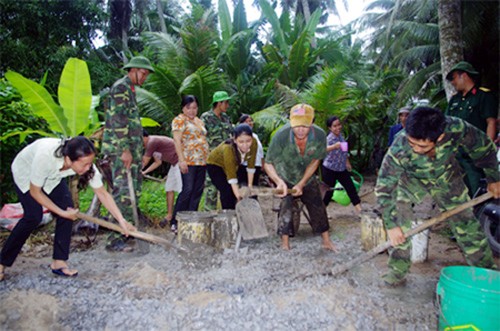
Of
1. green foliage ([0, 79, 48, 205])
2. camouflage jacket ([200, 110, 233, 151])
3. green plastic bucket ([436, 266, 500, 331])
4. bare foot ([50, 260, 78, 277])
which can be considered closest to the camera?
green plastic bucket ([436, 266, 500, 331])

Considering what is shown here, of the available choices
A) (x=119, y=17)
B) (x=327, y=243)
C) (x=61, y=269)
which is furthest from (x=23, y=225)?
(x=119, y=17)

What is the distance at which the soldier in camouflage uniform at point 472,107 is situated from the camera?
374cm

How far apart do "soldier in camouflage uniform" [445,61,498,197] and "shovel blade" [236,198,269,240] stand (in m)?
2.25

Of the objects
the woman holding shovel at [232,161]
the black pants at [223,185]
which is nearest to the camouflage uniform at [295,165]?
the woman holding shovel at [232,161]

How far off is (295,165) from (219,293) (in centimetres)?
167

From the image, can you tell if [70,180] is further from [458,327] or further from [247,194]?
[458,327]

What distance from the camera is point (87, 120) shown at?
14.6 feet

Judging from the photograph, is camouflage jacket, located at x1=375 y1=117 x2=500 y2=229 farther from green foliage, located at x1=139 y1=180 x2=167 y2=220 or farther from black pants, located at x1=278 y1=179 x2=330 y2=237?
green foliage, located at x1=139 y1=180 x2=167 y2=220

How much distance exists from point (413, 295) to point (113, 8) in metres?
21.5

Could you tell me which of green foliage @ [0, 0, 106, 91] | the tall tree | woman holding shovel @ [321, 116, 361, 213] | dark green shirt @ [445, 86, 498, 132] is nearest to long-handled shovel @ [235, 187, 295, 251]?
woman holding shovel @ [321, 116, 361, 213]

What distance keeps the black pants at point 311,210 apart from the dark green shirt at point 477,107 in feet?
5.89

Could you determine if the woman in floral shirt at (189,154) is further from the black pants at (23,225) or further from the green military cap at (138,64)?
the black pants at (23,225)

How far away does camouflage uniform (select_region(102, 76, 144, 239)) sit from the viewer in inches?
151

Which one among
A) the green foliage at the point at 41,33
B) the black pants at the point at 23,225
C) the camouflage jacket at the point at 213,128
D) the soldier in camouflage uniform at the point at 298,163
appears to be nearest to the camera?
the black pants at the point at 23,225
